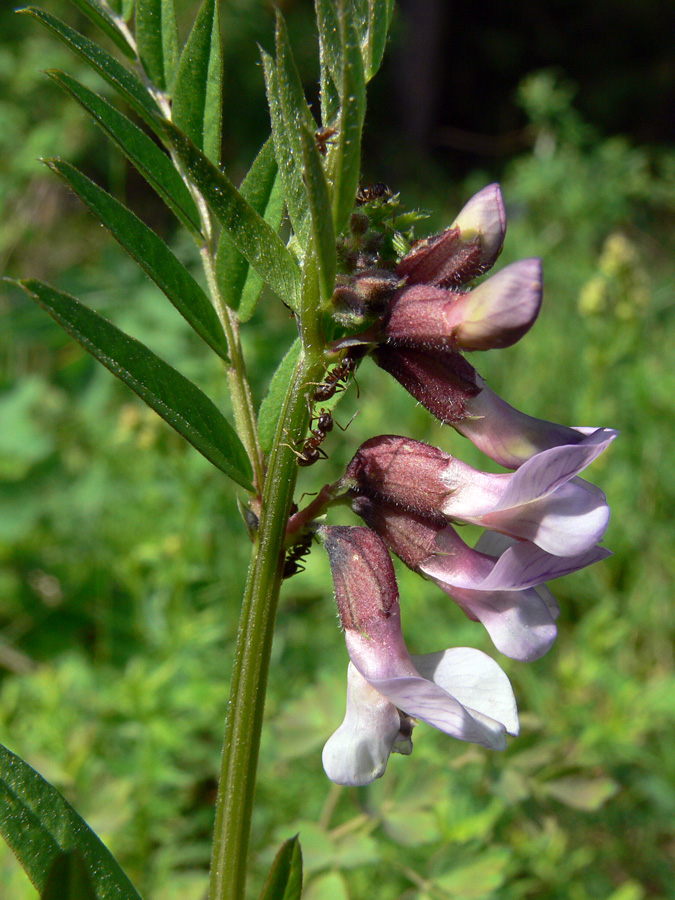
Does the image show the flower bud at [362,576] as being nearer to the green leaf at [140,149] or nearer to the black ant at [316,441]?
the black ant at [316,441]

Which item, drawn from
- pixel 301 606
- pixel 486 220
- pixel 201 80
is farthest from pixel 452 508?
pixel 301 606

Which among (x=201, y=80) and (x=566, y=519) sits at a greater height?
(x=201, y=80)

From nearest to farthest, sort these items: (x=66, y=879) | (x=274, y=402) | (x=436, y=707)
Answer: (x=66, y=879) < (x=436, y=707) < (x=274, y=402)

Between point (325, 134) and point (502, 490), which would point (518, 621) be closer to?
point (502, 490)

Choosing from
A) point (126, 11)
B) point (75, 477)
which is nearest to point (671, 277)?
point (75, 477)

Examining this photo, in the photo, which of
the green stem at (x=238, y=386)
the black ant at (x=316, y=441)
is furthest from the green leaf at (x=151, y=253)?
the black ant at (x=316, y=441)

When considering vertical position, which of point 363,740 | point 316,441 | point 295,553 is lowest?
point 363,740
